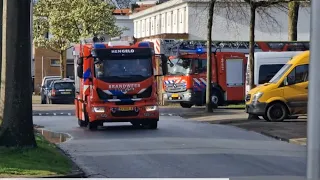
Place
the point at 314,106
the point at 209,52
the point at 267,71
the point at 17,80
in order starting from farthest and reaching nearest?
the point at 267,71, the point at 209,52, the point at 17,80, the point at 314,106

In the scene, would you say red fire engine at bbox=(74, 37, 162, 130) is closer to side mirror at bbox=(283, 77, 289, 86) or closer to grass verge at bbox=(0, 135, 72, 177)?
side mirror at bbox=(283, 77, 289, 86)

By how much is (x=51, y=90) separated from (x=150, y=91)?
24669 millimetres

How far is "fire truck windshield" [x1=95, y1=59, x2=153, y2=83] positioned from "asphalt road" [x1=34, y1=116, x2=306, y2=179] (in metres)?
1.72

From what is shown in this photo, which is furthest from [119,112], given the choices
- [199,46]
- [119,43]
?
[199,46]

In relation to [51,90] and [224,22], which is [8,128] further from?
[224,22]

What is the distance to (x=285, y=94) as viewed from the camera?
85.0 feet

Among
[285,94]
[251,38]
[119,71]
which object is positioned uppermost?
[251,38]

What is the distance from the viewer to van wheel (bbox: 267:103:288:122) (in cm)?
2609

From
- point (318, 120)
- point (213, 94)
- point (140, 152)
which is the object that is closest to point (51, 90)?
point (213, 94)

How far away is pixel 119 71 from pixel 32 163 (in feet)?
32.0

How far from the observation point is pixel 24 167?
12.6m

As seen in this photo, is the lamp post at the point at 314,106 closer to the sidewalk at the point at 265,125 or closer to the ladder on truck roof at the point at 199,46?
the sidewalk at the point at 265,125

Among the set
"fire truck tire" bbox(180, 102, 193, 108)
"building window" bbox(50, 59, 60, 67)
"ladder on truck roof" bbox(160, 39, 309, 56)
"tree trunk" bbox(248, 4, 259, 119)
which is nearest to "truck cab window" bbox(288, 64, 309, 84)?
"tree trunk" bbox(248, 4, 259, 119)

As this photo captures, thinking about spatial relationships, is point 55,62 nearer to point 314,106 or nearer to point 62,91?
point 62,91
